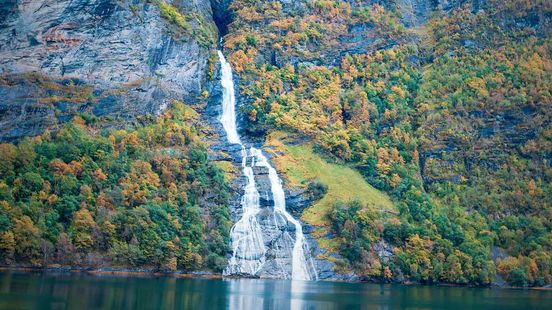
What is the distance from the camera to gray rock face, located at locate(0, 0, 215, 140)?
13788cm

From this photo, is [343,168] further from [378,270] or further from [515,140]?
[515,140]

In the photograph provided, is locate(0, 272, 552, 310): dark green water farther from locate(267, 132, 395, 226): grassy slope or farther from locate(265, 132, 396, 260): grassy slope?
locate(267, 132, 395, 226): grassy slope

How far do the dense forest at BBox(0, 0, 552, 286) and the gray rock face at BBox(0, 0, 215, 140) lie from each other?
16.6 feet

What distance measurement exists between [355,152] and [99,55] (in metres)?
63.8

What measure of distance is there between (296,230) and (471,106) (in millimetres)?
66679

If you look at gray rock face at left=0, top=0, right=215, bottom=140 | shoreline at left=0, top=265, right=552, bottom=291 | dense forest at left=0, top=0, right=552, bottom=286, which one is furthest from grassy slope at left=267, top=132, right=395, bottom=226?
gray rock face at left=0, top=0, right=215, bottom=140

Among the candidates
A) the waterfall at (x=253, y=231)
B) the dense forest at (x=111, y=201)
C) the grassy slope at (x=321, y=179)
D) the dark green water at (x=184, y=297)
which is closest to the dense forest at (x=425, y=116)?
the grassy slope at (x=321, y=179)

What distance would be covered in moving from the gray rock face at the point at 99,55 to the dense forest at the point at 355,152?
5056 millimetres

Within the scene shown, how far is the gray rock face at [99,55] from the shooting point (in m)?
138

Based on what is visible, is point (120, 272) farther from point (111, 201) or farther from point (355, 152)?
point (355, 152)

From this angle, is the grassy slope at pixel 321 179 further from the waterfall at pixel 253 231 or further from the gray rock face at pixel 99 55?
the gray rock face at pixel 99 55

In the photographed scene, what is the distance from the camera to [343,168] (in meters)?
141

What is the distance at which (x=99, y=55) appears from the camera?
147 m

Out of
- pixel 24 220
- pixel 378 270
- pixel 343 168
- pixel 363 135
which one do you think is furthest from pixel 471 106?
pixel 24 220
